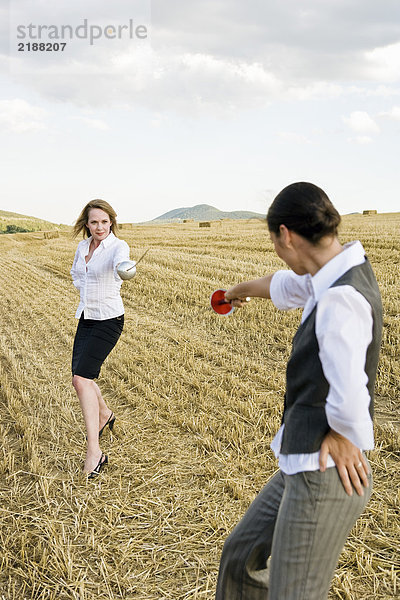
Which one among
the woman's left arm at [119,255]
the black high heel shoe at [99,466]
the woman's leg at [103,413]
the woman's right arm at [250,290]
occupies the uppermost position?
the woman's left arm at [119,255]

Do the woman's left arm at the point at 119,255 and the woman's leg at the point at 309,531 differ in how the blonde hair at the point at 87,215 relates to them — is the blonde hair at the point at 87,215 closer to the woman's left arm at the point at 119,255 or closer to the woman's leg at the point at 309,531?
the woman's left arm at the point at 119,255

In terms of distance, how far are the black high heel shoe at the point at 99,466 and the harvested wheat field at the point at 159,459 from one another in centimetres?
6

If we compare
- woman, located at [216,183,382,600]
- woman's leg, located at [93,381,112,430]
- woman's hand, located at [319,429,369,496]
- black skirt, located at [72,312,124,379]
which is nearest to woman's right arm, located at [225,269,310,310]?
woman, located at [216,183,382,600]

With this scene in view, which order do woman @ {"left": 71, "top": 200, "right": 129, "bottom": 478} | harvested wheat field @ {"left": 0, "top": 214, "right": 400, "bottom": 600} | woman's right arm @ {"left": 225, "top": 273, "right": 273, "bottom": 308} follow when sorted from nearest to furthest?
woman's right arm @ {"left": 225, "top": 273, "right": 273, "bottom": 308}
harvested wheat field @ {"left": 0, "top": 214, "right": 400, "bottom": 600}
woman @ {"left": 71, "top": 200, "right": 129, "bottom": 478}

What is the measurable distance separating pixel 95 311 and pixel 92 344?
279mm

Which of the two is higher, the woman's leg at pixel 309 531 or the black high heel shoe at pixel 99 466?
the woman's leg at pixel 309 531

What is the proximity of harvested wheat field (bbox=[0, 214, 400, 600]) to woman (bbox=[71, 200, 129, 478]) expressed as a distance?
45cm

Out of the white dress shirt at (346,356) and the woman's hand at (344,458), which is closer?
the white dress shirt at (346,356)

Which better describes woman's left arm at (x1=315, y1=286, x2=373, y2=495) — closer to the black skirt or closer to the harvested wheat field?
the harvested wheat field

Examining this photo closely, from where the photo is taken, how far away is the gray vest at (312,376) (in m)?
1.57

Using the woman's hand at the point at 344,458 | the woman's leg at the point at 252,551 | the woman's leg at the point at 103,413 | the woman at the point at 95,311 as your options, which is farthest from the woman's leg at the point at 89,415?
the woman's hand at the point at 344,458

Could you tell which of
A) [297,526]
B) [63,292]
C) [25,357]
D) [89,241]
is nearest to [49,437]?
[89,241]

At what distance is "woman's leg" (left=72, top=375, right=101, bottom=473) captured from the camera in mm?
4055

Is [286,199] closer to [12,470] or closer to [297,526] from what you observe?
[297,526]
